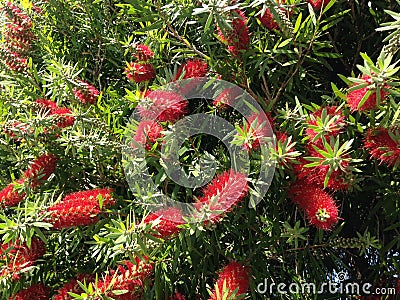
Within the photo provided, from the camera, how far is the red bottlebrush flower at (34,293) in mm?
1422

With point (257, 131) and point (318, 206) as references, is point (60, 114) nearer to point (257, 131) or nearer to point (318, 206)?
point (257, 131)

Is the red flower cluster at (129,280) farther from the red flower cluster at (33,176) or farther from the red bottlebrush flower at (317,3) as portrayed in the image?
the red bottlebrush flower at (317,3)

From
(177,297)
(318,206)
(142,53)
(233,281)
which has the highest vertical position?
(142,53)

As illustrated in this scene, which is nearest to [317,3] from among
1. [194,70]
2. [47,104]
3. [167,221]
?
[194,70]

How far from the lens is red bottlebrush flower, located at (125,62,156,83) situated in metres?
1.36

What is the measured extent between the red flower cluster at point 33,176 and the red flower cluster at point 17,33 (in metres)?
0.27

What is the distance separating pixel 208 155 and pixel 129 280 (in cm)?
35

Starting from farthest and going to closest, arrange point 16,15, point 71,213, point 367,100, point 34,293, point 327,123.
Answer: point 16,15 → point 34,293 → point 71,213 → point 327,123 → point 367,100

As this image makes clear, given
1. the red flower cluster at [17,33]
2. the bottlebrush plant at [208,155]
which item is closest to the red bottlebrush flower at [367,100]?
the bottlebrush plant at [208,155]

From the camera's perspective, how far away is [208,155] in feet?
4.40

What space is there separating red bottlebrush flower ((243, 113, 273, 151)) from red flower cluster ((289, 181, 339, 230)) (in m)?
0.15

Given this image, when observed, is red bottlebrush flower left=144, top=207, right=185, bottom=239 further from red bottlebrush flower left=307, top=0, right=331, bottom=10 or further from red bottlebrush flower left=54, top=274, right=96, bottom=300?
red bottlebrush flower left=307, top=0, right=331, bottom=10

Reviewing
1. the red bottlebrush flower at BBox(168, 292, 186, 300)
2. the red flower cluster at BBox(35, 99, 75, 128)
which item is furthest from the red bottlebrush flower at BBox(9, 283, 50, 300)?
the red flower cluster at BBox(35, 99, 75, 128)

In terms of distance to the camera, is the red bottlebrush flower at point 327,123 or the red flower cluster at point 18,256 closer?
the red bottlebrush flower at point 327,123
